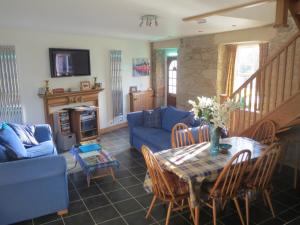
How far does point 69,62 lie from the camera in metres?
5.70

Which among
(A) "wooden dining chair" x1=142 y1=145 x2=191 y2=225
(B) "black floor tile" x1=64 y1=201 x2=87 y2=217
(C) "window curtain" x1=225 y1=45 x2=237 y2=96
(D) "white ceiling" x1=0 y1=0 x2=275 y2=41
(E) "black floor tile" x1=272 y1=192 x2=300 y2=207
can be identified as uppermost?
(D) "white ceiling" x1=0 y1=0 x2=275 y2=41

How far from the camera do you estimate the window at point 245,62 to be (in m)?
5.00

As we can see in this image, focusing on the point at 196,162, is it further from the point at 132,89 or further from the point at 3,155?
the point at 132,89

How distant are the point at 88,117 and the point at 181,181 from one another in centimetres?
360

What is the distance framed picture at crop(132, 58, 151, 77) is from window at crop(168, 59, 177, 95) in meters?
0.64

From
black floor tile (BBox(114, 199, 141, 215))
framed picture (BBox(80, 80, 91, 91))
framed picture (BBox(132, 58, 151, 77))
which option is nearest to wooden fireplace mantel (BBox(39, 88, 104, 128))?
framed picture (BBox(80, 80, 91, 91))

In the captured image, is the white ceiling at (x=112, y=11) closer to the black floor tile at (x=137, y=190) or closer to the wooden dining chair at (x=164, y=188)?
the wooden dining chair at (x=164, y=188)

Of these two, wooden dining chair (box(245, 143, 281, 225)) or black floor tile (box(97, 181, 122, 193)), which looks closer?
wooden dining chair (box(245, 143, 281, 225))

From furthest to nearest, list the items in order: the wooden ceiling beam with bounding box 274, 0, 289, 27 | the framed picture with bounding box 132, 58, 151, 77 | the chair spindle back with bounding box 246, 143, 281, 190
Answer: the framed picture with bounding box 132, 58, 151, 77
the chair spindle back with bounding box 246, 143, 281, 190
the wooden ceiling beam with bounding box 274, 0, 289, 27

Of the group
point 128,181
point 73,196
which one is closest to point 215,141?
point 128,181

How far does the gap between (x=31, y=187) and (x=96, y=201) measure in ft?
2.87

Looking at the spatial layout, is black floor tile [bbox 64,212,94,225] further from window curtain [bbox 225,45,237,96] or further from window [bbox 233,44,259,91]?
window [bbox 233,44,259,91]

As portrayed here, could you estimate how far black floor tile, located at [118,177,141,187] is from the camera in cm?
372

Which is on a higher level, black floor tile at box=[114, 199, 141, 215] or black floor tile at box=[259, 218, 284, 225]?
black floor tile at box=[259, 218, 284, 225]
